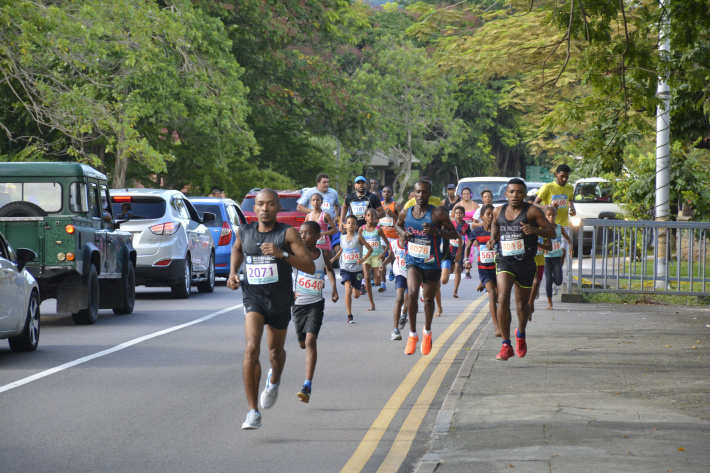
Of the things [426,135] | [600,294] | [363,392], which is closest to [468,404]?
[363,392]

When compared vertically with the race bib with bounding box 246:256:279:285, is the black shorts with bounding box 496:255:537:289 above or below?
below

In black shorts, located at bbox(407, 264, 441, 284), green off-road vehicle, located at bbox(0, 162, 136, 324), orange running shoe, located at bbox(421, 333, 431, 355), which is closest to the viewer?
orange running shoe, located at bbox(421, 333, 431, 355)

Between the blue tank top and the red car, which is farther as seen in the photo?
the red car

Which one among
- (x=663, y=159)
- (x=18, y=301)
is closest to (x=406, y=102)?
(x=663, y=159)

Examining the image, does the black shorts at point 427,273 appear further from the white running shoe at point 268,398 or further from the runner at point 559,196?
the runner at point 559,196

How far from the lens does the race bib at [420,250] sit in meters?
11.5

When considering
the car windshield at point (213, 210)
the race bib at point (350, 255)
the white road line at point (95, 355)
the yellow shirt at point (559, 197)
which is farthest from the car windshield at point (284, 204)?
the yellow shirt at point (559, 197)

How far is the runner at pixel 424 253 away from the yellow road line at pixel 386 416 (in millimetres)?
408

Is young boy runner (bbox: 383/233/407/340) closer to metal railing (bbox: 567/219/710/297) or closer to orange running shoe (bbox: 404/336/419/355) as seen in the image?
orange running shoe (bbox: 404/336/419/355)

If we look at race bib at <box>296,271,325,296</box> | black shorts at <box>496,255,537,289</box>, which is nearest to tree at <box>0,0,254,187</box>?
black shorts at <box>496,255,537,289</box>

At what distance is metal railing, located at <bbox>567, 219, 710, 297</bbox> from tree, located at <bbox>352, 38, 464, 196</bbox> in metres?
38.4

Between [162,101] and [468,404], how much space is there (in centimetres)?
2017

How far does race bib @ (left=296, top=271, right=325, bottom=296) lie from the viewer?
28.5ft

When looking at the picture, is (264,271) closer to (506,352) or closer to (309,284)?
(309,284)
